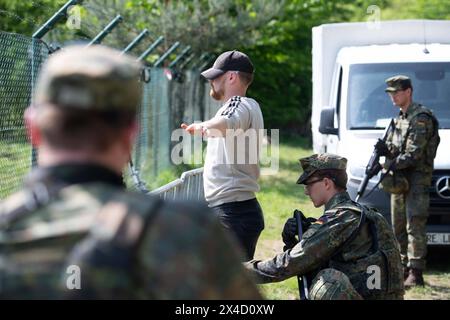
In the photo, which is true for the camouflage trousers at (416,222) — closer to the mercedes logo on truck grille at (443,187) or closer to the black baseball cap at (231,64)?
the mercedes logo on truck grille at (443,187)

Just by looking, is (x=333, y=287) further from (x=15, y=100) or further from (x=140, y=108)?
(x=140, y=108)

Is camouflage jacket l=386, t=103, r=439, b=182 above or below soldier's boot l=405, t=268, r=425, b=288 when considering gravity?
above

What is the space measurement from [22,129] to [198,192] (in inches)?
92.4

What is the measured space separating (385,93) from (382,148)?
1785 mm

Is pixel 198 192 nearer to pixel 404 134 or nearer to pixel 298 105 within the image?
pixel 404 134

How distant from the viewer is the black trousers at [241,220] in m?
5.05

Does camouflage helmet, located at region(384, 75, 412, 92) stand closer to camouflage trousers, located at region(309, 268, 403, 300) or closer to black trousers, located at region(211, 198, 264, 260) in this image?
black trousers, located at region(211, 198, 264, 260)

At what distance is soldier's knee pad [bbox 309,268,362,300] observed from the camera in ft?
13.1

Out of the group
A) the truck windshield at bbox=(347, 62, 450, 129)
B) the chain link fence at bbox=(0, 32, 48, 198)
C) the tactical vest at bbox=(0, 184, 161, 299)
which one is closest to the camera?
the tactical vest at bbox=(0, 184, 161, 299)

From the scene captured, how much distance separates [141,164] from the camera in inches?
440

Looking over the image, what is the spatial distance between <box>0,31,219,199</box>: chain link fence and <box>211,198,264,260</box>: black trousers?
62.6 inches

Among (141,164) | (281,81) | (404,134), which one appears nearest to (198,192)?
(404,134)

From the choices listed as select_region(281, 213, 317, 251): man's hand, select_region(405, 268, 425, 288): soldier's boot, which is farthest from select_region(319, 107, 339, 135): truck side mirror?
select_region(281, 213, 317, 251): man's hand

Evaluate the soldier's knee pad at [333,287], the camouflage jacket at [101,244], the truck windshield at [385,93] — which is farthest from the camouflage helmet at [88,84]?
the truck windshield at [385,93]
